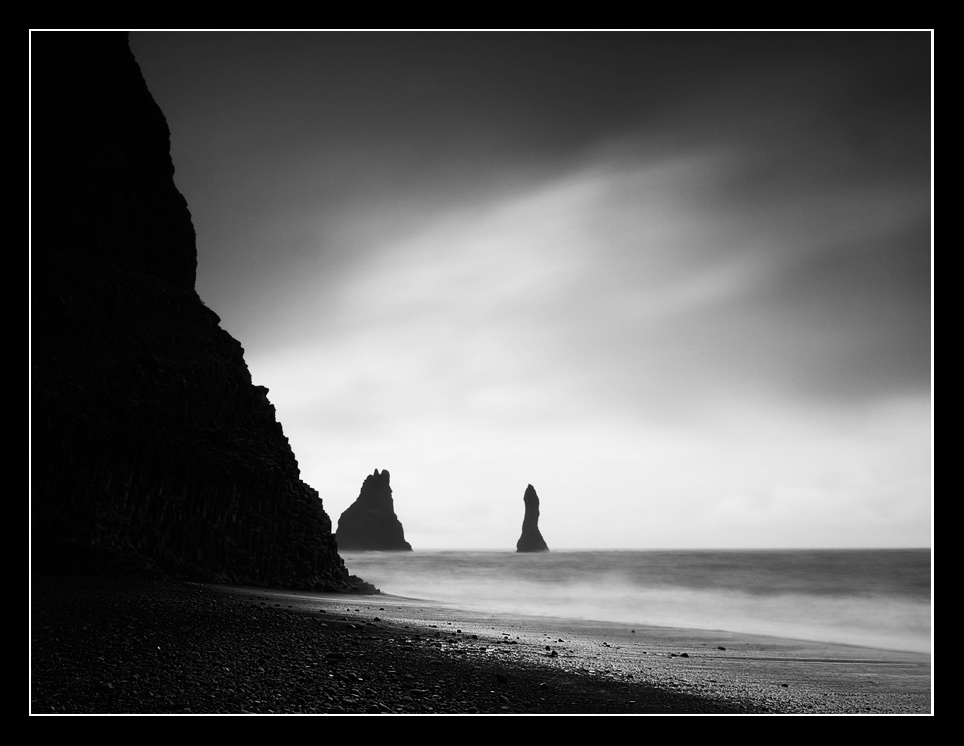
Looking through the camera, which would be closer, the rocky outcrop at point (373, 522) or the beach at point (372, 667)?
the beach at point (372, 667)

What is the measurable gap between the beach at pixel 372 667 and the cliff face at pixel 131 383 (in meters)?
2.75

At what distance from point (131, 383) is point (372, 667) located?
42.7 feet

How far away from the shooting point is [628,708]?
275 inches

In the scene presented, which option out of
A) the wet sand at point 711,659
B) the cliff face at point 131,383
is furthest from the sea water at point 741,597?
the cliff face at point 131,383

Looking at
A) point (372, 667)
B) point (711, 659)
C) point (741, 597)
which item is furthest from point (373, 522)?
point (372, 667)

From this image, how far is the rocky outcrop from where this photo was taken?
125m

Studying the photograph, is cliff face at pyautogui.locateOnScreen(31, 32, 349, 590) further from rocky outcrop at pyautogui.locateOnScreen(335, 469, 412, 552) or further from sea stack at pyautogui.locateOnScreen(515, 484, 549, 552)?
sea stack at pyautogui.locateOnScreen(515, 484, 549, 552)

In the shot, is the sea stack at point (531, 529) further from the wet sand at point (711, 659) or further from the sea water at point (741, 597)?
the wet sand at point (711, 659)

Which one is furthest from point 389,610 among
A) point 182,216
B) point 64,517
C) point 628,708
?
point 182,216

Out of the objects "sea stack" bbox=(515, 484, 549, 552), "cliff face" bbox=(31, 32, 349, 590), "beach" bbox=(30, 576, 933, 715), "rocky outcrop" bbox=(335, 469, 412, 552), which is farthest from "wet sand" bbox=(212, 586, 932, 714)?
"sea stack" bbox=(515, 484, 549, 552)

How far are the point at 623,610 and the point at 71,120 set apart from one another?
101 ft

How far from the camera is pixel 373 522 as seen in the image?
126m

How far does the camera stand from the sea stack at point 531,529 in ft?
440
